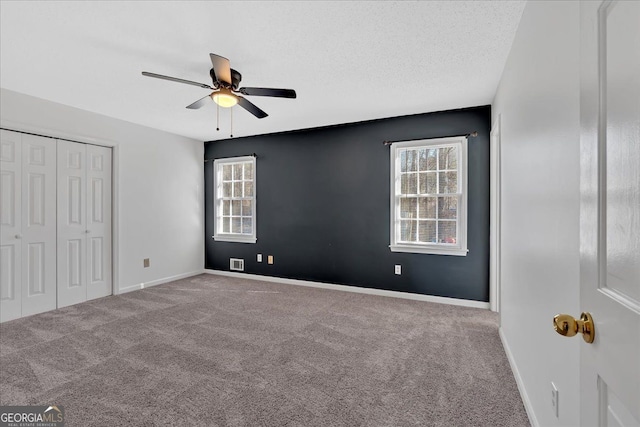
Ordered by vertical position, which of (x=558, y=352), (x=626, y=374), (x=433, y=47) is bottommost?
(x=558, y=352)

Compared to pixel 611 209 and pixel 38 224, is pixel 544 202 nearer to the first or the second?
pixel 611 209

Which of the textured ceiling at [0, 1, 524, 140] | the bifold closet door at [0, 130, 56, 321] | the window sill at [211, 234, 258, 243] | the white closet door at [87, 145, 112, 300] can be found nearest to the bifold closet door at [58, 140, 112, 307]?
the white closet door at [87, 145, 112, 300]

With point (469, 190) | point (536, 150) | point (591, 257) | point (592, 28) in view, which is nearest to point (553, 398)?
point (591, 257)

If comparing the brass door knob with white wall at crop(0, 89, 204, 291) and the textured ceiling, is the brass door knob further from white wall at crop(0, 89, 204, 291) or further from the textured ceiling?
white wall at crop(0, 89, 204, 291)

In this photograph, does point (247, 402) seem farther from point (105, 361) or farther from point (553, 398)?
point (553, 398)

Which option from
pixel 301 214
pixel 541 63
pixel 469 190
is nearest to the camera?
pixel 541 63

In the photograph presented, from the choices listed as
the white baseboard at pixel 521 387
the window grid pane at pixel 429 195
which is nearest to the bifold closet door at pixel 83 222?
the window grid pane at pixel 429 195

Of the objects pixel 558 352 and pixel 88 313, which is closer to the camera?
pixel 558 352

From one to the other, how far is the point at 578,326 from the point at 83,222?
5.13m

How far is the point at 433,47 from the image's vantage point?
250 centimetres

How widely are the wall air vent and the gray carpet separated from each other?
5.40 ft

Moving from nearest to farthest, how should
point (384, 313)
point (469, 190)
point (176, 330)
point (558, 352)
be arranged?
point (558, 352)
point (176, 330)
point (384, 313)
point (469, 190)

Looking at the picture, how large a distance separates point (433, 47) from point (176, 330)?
11.5ft

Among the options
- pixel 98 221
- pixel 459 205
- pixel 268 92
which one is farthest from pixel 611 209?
pixel 98 221
